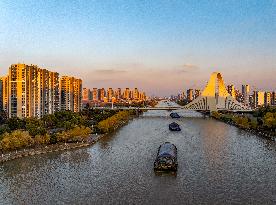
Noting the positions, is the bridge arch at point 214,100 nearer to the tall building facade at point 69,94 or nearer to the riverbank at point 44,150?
the tall building facade at point 69,94

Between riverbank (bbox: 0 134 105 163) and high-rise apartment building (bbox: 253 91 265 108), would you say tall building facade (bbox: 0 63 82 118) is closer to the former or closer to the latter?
riverbank (bbox: 0 134 105 163)

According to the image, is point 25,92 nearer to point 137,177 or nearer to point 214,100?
point 137,177

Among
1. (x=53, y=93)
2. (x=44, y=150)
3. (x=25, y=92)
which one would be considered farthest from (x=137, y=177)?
(x=53, y=93)

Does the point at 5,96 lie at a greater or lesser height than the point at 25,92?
lesser

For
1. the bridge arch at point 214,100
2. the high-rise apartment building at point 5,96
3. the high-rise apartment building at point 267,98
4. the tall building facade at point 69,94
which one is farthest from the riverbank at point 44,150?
the high-rise apartment building at point 267,98

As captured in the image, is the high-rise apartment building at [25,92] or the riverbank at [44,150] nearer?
the riverbank at [44,150]

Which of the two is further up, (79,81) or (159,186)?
(79,81)

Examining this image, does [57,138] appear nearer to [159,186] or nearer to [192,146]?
[192,146]

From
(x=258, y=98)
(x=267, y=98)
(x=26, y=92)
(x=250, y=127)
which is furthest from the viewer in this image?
(x=258, y=98)

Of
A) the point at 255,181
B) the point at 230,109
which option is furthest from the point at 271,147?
the point at 230,109
